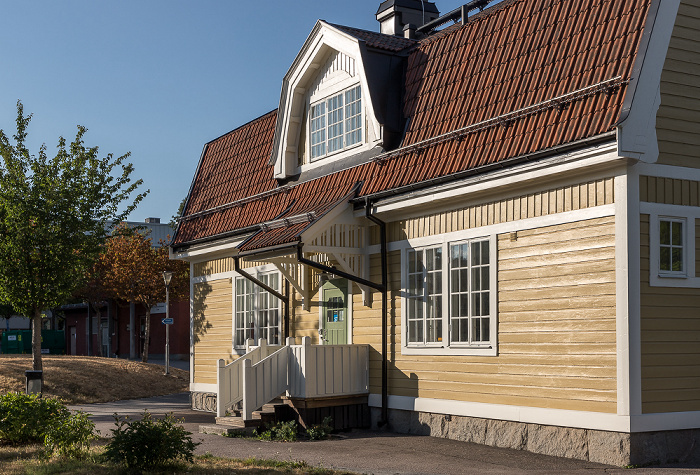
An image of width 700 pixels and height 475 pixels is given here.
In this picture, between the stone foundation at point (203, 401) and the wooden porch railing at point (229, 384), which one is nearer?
the wooden porch railing at point (229, 384)

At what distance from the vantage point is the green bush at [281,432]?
13.5 meters

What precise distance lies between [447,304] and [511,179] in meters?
2.50

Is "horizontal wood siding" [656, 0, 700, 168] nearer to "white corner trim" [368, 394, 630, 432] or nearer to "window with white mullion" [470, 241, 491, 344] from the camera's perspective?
"window with white mullion" [470, 241, 491, 344]

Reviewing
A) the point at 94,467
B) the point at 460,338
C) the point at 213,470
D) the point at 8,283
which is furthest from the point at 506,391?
the point at 8,283

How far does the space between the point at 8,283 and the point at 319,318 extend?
9516 millimetres

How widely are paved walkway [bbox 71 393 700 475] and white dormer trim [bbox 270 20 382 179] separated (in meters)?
5.28

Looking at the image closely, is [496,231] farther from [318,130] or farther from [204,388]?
[204,388]

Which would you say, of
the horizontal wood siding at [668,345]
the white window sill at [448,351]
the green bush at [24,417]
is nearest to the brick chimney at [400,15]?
the white window sill at [448,351]

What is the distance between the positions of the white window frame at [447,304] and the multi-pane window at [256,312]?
453 centimetres

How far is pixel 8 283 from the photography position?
70.4 feet

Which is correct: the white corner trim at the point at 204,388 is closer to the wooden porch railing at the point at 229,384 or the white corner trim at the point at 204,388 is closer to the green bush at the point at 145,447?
the wooden porch railing at the point at 229,384

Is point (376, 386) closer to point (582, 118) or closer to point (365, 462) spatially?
point (365, 462)

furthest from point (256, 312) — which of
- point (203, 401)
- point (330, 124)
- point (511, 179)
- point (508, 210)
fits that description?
point (511, 179)

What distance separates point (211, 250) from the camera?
19391mm
